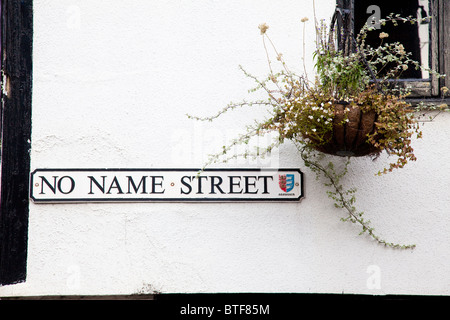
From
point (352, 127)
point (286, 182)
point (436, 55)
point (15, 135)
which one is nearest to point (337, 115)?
point (352, 127)

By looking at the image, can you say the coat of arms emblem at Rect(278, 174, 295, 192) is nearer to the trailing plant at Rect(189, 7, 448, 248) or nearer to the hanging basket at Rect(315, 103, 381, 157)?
the trailing plant at Rect(189, 7, 448, 248)

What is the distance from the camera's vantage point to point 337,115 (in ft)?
9.15

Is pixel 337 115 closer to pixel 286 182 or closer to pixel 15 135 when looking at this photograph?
pixel 286 182

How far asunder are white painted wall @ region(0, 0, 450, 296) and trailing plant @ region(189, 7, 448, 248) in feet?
0.32

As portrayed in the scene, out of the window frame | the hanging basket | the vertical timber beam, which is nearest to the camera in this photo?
the hanging basket

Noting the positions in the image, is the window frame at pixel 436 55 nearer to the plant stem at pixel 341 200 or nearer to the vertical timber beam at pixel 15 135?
the plant stem at pixel 341 200

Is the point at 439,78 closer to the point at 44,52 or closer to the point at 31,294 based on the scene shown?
the point at 44,52

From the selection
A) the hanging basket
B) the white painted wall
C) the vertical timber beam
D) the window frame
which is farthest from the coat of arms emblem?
the vertical timber beam

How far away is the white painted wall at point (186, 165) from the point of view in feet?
10.7

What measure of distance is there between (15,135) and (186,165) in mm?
1187

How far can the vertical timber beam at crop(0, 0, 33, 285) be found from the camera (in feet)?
10.6

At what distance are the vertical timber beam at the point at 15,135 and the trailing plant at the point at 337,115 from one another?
1.23 metres
